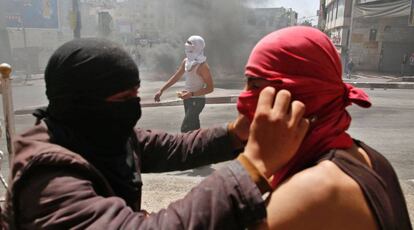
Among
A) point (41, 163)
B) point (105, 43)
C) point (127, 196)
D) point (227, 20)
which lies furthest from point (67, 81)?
point (227, 20)

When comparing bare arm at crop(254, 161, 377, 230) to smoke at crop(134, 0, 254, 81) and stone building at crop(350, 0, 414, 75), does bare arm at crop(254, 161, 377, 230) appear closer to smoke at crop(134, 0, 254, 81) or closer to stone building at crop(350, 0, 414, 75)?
smoke at crop(134, 0, 254, 81)

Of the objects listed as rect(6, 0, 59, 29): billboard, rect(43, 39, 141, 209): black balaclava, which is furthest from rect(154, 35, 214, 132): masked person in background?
rect(6, 0, 59, 29): billboard

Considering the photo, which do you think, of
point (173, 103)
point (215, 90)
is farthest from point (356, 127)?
point (215, 90)

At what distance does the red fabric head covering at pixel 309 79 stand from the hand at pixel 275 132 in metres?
0.11

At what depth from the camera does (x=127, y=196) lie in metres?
1.42

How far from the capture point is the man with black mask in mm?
1054

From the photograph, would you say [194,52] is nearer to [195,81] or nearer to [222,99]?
[195,81]

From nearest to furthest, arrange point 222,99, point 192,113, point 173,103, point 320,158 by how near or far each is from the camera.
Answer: point 320,158 < point 192,113 < point 173,103 < point 222,99

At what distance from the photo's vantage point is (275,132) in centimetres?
107

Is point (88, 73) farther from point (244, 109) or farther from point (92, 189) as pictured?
point (244, 109)

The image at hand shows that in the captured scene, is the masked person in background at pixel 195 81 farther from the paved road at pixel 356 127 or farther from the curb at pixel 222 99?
the curb at pixel 222 99

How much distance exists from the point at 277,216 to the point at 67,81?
77cm

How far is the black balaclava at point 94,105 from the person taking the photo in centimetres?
130

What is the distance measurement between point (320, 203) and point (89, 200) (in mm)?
613
